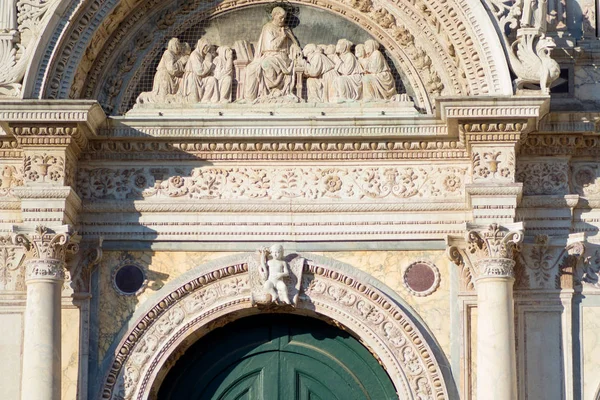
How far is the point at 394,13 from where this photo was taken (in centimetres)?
1741

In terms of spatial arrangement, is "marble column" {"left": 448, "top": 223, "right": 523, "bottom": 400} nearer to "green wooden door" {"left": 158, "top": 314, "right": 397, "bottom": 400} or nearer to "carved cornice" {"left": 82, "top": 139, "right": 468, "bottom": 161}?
"carved cornice" {"left": 82, "top": 139, "right": 468, "bottom": 161}

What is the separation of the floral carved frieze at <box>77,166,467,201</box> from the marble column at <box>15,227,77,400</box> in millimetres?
964

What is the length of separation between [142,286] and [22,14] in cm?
290

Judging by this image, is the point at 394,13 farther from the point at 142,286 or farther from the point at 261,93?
the point at 142,286

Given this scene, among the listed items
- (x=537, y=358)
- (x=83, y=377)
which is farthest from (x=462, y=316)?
(x=83, y=377)

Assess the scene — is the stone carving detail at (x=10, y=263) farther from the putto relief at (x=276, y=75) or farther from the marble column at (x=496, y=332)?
the marble column at (x=496, y=332)

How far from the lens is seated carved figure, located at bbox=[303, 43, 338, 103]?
17.4 metres

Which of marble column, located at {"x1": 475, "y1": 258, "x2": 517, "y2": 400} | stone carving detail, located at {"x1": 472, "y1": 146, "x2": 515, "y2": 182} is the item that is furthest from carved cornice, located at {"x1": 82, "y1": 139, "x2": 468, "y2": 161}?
marble column, located at {"x1": 475, "y1": 258, "x2": 517, "y2": 400}

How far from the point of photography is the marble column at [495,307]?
1596cm

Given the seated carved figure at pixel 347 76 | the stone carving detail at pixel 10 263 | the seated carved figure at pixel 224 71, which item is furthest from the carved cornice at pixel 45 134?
the seated carved figure at pixel 347 76

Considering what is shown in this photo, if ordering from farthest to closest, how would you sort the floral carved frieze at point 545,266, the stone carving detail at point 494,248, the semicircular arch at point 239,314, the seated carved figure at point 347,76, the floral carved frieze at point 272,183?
1. the seated carved figure at point 347,76
2. the floral carved frieze at point 272,183
3. the floral carved frieze at point 545,266
4. the semicircular arch at point 239,314
5. the stone carving detail at point 494,248

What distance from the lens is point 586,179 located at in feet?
55.9

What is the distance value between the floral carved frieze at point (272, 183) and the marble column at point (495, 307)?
0.80m

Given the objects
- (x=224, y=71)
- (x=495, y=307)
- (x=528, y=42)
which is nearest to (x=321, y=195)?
(x=224, y=71)
